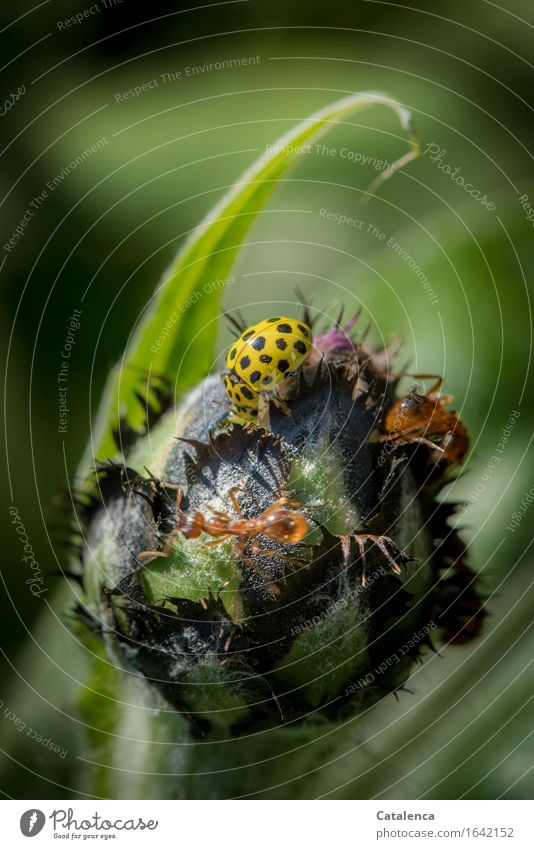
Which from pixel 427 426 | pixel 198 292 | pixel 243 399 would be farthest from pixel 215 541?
pixel 198 292

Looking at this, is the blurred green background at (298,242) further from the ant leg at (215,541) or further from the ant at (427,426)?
the ant leg at (215,541)

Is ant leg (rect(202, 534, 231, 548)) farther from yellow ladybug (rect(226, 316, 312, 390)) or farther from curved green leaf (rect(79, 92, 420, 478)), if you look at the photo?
curved green leaf (rect(79, 92, 420, 478))

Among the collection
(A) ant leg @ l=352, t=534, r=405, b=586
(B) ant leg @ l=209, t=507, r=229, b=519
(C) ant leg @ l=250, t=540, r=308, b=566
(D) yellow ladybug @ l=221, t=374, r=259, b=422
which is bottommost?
(A) ant leg @ l=352, t=534, r=405, b=586

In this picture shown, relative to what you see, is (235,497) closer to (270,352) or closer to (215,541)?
(215,541)

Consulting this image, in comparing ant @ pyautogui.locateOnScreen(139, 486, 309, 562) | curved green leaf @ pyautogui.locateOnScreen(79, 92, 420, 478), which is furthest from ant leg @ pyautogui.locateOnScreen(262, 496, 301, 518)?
curved green leaf @ pyautogui.locateOnScreen(79, 92, 420, 478)

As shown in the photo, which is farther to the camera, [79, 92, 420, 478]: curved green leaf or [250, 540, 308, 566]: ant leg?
[79, 92, 420, 478]: curved green leaf

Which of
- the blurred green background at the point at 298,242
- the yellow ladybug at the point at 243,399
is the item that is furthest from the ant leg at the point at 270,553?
the blurred green background at the point at 298,242

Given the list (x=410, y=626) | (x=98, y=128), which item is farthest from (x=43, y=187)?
(x=410, y=626)
